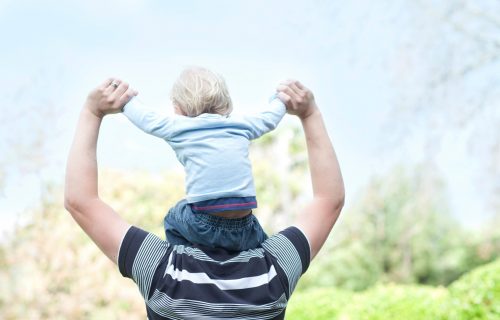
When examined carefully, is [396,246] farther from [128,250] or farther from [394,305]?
[128,250]

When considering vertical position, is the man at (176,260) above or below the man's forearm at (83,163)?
below

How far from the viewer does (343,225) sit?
14750mm

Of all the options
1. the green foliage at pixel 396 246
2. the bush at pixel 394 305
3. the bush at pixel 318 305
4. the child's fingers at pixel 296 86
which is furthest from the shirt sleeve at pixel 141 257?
the green foliage at pixel 396 246

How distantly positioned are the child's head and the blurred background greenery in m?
2.81

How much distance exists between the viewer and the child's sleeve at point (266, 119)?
60.3 inches

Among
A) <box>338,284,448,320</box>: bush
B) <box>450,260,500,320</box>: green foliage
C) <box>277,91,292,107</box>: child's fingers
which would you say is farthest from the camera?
<box>338,284,448,320</box>: bush

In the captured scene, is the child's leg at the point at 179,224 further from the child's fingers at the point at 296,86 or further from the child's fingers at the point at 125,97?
the child's fingers at the point at 296,86

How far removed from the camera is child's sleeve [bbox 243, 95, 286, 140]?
60.3 inches

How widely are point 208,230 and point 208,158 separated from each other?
0.15 metres

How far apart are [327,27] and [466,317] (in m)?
8.43

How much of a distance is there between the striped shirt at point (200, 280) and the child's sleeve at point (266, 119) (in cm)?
26

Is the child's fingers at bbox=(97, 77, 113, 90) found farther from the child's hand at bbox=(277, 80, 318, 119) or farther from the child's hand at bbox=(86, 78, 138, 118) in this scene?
the child's hand at bbox=(277, 80, 318, 119)

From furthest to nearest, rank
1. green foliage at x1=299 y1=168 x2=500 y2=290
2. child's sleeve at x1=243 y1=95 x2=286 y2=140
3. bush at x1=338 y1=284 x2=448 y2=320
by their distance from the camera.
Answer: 1. green foliage at x1=299 y1=168 x2=500 y2=290
2. bush at x1=338 y1=284 x2=448 y2=320
3. child's sleeve at x1=243 y1=95 x2=286 y2=140

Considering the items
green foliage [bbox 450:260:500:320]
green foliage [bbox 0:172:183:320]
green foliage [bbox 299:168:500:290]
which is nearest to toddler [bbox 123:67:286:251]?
green foliage [bbox 450:260:500:320]
